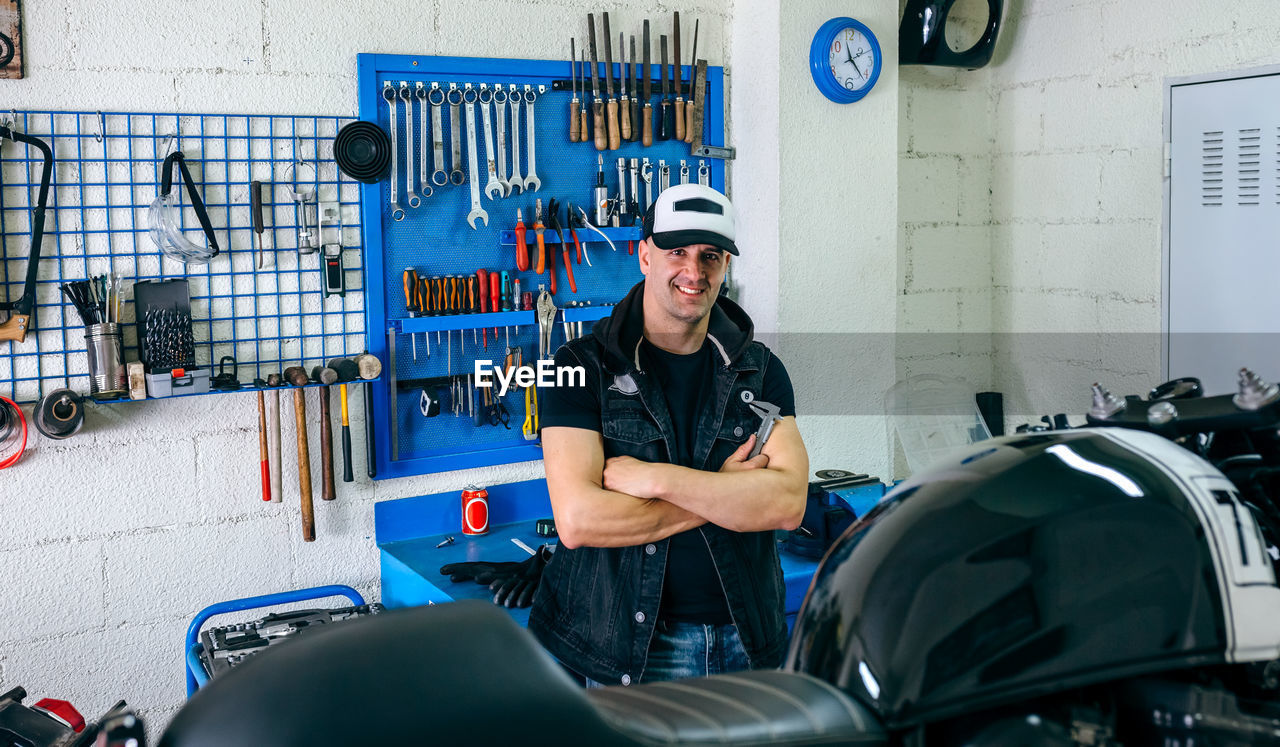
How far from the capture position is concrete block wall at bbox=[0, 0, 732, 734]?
8.41 ft

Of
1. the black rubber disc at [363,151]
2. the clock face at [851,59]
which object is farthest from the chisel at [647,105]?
the black rubber disc at [363,151]

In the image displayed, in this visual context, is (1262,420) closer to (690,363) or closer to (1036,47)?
(690,363)

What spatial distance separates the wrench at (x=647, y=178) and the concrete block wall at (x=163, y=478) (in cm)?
63

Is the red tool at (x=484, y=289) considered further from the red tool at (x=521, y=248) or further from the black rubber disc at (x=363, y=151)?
the black rubber disc at (x=363, y=151)

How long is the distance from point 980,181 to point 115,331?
9.59 feet

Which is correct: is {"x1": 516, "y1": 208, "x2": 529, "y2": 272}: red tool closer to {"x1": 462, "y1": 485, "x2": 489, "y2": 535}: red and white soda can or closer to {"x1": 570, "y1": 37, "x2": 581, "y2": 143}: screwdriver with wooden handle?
{"x1": 570, "y1": 37, "x2": 581, "y2": 143}: screwdriver with wooden handle

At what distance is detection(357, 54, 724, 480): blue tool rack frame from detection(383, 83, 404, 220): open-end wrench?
12 mm

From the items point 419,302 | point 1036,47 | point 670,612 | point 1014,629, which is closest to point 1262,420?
point 1014,629

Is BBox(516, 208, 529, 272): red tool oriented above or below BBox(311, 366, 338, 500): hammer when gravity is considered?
above

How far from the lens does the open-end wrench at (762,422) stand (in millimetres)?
2137

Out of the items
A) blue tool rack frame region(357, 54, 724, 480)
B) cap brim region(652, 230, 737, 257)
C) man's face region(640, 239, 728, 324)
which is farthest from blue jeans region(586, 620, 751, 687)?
blue tool rack frame region(357, 54, 724, 480)

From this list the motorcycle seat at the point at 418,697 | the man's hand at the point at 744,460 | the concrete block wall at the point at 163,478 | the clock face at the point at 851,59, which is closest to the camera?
the motorcycle seat at the point at 418,697

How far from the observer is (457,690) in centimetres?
39

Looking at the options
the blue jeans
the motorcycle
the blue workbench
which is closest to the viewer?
the motorcycle
